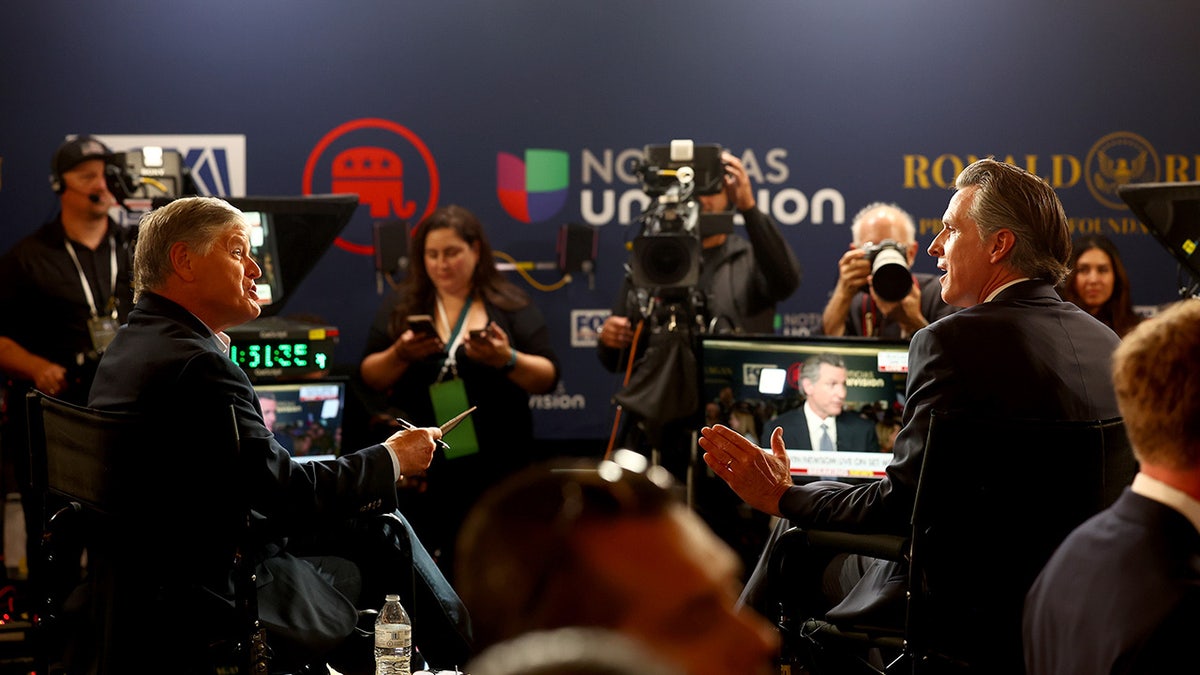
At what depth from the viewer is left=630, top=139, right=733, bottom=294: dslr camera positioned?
13.9ft

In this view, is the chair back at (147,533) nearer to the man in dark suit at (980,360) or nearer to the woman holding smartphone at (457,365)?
the man in dark suit at (980,360)

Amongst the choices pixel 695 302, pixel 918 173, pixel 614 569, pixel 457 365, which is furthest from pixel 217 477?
pixel 918 173

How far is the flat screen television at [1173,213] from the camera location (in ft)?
12.8

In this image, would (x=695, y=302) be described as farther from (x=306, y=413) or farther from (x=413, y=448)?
(x=413, y=448)

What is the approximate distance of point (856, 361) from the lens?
11.1 ft

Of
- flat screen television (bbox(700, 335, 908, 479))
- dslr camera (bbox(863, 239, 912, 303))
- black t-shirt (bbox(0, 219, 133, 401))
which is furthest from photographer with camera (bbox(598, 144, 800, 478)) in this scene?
black t-shirt (bbox(0, 219, 133, 401))

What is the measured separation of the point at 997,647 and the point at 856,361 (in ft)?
3.99

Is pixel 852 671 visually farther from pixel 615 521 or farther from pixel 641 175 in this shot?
pixel 641 175

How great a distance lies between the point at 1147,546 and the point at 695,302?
9.37 feet

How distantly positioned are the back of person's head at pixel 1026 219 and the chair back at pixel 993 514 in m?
0.39

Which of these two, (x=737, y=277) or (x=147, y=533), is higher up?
(x=737, y=277)

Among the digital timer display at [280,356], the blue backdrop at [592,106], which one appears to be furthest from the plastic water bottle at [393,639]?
the blue backdrop at [592,106]

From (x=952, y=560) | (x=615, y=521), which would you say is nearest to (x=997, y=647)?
(x=952, y=560)

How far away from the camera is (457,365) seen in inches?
177
